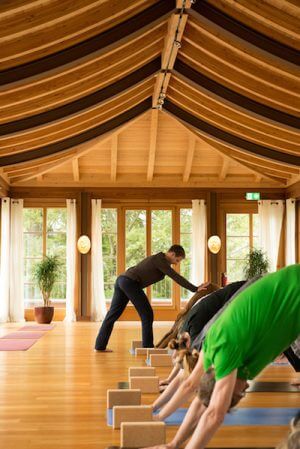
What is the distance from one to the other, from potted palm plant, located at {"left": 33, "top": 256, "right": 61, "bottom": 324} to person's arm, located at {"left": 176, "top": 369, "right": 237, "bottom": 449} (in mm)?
9941

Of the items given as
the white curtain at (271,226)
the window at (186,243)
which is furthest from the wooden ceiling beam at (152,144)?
the white curtain at (271,226)

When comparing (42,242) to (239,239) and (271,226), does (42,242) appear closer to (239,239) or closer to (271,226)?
(239,239)

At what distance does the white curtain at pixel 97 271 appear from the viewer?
12781 mm

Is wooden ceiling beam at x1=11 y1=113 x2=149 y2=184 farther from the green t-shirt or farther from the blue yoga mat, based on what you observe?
the green t-shirt

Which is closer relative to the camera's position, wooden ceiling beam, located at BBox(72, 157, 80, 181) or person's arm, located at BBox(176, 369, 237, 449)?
person's arm, located at BBox(176, 369, 237, 449)

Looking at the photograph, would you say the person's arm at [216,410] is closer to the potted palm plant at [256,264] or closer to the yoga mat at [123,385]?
the yoga mat at [123,385]

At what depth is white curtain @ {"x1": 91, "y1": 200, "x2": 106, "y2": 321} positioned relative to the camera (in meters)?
12.8

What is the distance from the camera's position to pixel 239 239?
13359 mm

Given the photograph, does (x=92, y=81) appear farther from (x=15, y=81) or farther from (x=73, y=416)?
(x=73, y=416)

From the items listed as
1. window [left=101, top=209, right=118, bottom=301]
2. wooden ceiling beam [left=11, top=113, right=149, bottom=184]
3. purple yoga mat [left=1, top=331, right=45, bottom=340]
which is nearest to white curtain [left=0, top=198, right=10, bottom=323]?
wooden ceiling beam [left=11, top=113, right=149, bottom=184]

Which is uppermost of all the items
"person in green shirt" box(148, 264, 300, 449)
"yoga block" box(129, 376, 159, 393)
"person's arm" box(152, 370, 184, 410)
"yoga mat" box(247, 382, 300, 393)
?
"person in green shirt" box(148, 264, 300, 449)

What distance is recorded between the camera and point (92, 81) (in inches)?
328

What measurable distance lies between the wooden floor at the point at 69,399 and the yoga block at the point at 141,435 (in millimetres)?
220

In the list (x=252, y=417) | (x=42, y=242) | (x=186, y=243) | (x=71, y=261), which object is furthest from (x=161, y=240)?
(x=252, y=417)
